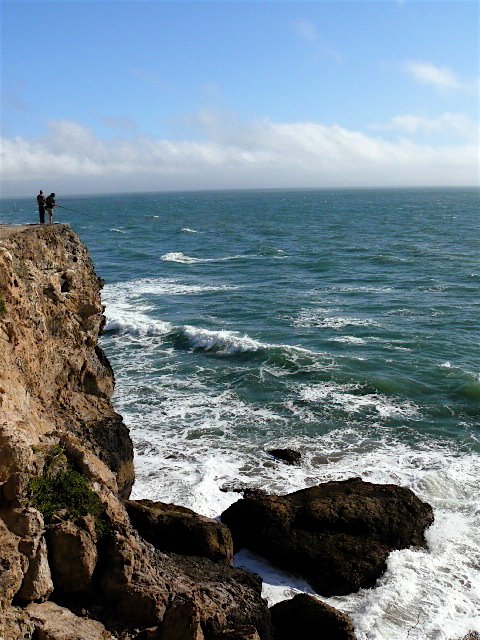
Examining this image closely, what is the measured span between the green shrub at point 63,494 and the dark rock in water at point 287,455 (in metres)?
10.4

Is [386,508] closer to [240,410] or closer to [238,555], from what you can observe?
[238,555]

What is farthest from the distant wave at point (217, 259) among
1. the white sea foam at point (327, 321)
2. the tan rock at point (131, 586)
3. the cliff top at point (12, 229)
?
the tan rock at point (131, 586)

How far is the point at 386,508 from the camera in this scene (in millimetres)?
15477

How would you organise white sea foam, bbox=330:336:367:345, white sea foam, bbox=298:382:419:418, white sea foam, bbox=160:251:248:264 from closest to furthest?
white sea foam, bbox=298:382:419:418
white sea foam, bbox=330:336:367:345
white sea foam, bbox=160:251:248:264

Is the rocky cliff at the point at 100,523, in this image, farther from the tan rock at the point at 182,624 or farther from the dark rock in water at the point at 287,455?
the dark rock in water at the point at 287,455

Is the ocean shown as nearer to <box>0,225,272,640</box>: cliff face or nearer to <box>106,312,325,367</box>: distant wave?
<box>106,312,325,367</box>: distant wave

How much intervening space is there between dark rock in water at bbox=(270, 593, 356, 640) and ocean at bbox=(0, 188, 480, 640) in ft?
3.06

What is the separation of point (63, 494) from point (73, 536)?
84 cm

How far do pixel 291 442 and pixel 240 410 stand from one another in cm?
339

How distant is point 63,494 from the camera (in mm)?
9742

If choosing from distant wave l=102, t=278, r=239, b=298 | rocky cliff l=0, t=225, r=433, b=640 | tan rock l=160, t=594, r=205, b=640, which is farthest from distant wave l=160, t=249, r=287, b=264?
tan rock l=160, t=594, r=205, b=640

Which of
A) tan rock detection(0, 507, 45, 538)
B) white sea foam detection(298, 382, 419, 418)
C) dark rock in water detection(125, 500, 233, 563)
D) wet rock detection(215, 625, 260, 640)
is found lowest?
white sea foam detection(298, 382, 419, 418)

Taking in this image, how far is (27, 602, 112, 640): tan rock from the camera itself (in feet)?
25.9

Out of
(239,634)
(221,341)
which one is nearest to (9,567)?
(239,634)
